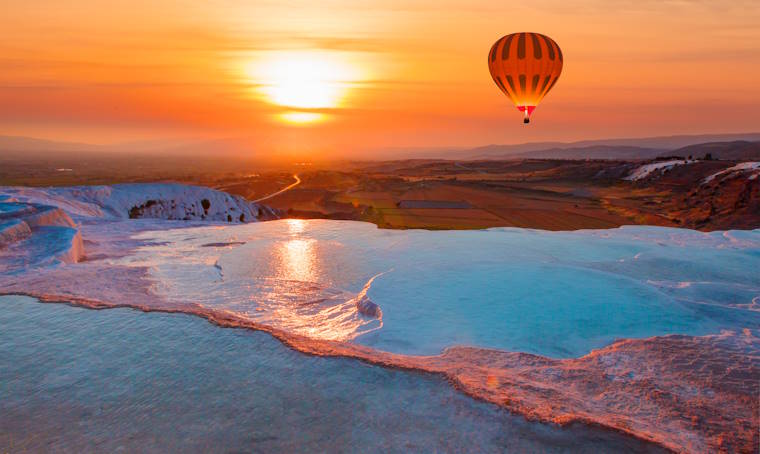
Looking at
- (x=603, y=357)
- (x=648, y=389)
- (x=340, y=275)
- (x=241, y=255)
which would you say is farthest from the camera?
(x=241, y=255)

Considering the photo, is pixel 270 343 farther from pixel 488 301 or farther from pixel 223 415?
pixel 488 301

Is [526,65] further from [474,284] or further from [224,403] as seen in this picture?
[224,403]

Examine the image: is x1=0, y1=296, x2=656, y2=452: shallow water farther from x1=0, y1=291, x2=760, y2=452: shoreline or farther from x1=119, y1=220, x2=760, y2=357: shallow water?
x1=119, y1=220, x2=760, y2=357: shallow water

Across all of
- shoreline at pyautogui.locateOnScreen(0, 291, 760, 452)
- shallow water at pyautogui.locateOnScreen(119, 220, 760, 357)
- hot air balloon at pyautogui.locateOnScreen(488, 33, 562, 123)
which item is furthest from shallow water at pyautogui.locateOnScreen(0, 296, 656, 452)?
hot air balloon at pyautogui.locateOnScreen(488, 33, 562, 123)

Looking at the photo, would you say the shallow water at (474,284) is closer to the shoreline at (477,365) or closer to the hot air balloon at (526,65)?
the shoreline at (477,365)

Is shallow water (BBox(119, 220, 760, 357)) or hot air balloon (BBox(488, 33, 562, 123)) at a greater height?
hot air balloon (BBox(488, 33, 562, 123))

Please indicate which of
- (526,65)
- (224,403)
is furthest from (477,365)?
(526,65)

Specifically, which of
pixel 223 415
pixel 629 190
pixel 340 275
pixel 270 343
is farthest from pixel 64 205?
pixel 629 190
